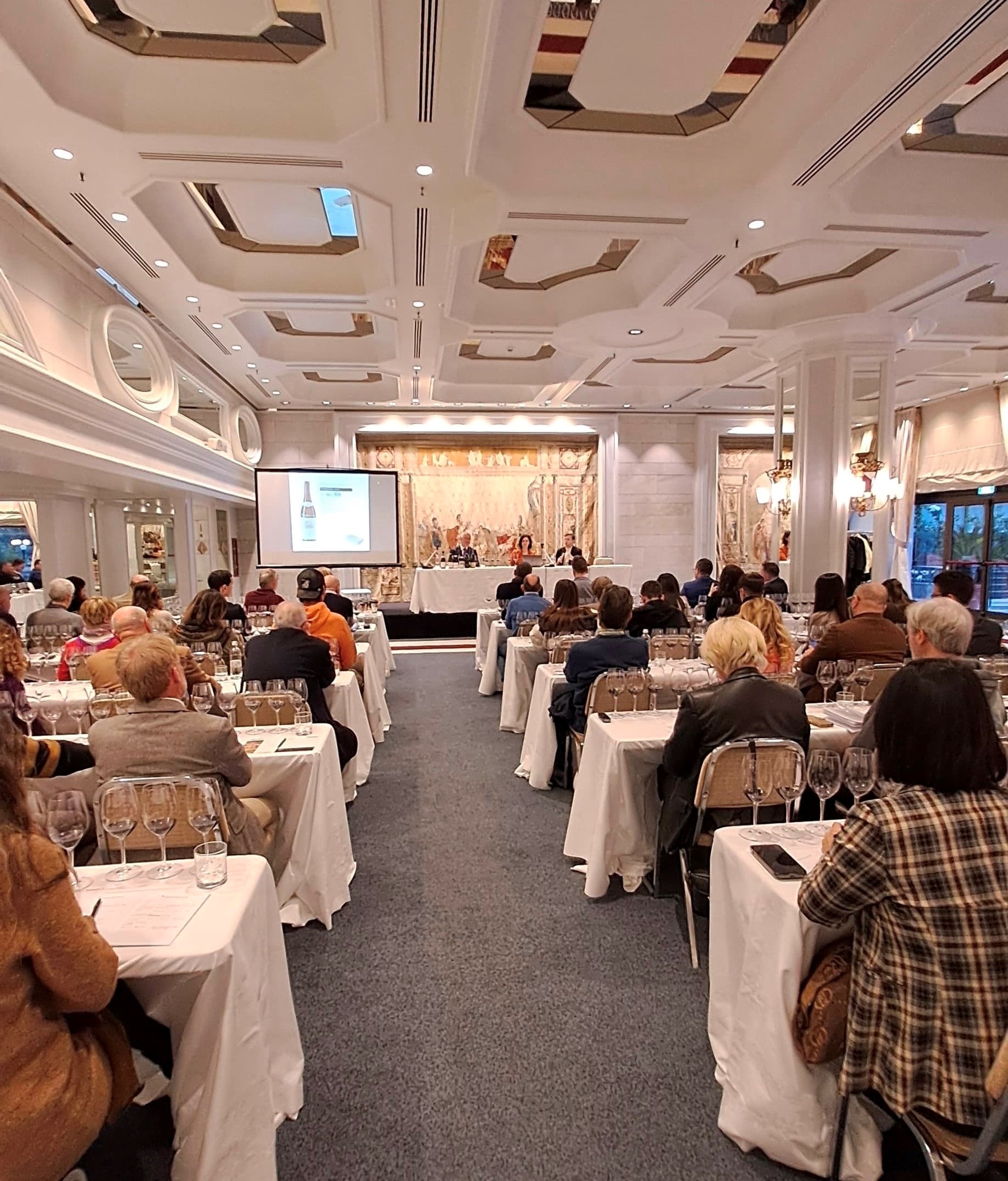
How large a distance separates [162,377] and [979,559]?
13.0 meters

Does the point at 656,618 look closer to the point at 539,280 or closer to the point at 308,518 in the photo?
the point at 539,280

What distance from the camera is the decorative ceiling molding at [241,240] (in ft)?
19.1

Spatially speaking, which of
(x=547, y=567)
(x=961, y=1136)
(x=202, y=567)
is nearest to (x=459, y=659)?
(x=547, y=567)

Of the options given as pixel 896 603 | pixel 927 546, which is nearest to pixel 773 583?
pixel 896 603

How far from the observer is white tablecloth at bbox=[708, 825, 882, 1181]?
1.70 metres

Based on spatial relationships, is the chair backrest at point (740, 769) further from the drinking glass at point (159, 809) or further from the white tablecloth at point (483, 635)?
the white tablecloth at point (483, 635)

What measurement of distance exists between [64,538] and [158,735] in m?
8.46

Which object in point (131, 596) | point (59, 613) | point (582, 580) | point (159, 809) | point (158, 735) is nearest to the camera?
point (159, 809)

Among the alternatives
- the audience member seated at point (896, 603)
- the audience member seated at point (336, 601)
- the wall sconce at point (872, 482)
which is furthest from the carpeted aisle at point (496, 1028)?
the wall sconce at point (872, 482)

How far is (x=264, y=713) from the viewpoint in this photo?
11.2 feet

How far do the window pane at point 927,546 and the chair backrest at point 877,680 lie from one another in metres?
10.8

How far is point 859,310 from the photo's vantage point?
7.40 m

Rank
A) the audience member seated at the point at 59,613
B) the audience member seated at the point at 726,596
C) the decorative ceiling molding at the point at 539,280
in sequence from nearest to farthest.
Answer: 1. the audience member seated at the point at 59,613
2. the audience member seated at the point at 726,596
3. the decorative ceiling molding at the point at 539,280

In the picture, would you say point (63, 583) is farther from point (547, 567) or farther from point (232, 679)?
point (547, 567)
